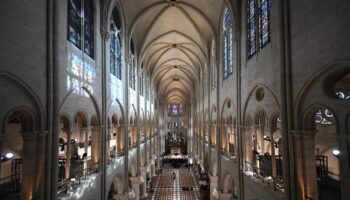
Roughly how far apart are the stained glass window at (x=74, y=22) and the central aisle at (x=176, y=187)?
902 inches

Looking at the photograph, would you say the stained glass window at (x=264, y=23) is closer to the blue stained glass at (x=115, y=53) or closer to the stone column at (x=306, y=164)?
the stone column at (x=306, y=164)

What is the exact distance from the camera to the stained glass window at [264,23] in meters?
10.9

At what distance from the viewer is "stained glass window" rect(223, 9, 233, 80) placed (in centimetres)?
1780

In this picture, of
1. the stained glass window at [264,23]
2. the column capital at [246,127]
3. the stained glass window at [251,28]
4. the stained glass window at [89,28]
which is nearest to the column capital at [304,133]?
the stained glass window at [264,23]

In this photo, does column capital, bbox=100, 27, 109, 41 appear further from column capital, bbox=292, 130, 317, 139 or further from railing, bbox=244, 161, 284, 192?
column capital, bbox=292, 130, 317, 139

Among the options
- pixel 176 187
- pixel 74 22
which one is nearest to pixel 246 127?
pixel 74 22

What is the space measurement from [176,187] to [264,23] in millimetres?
27249

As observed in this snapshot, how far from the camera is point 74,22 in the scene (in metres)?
11.4

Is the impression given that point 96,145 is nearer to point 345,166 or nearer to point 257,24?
point 257,24

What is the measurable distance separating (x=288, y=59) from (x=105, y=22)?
441 inches

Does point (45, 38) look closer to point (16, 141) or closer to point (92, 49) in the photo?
point (92, 49)

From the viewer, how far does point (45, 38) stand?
342 inches

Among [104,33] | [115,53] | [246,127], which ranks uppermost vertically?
[104,33]

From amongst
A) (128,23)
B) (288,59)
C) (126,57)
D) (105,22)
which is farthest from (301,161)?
(128,23)
